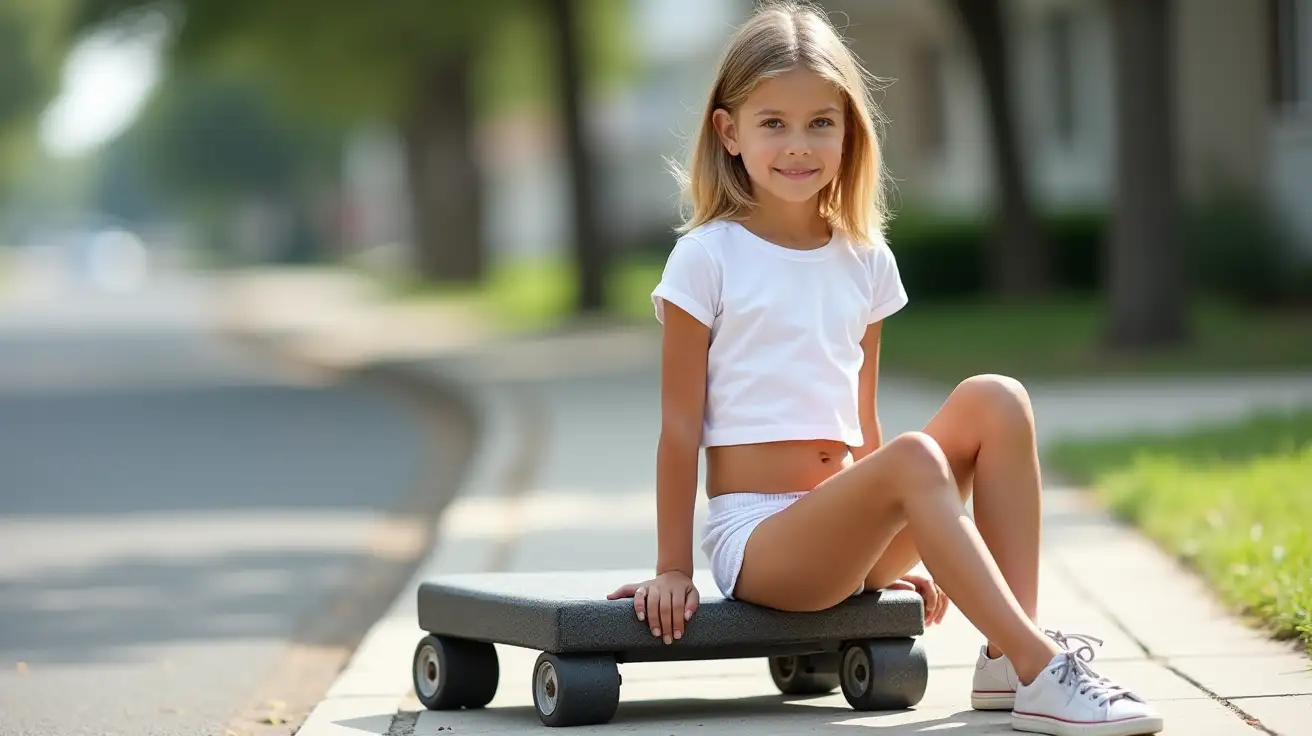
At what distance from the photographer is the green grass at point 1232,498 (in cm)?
580

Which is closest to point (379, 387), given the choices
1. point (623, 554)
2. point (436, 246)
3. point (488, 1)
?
point (488, 1)

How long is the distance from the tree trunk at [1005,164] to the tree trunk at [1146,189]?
17.0 ft

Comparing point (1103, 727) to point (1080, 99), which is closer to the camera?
point (1103, 727)

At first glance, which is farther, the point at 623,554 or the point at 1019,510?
the point at 623,554

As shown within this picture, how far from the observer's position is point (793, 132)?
4.66 m

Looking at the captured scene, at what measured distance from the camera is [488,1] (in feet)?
83.2

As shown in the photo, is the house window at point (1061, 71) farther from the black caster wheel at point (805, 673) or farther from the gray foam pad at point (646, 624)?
the gray foam pad at point (646, 624)

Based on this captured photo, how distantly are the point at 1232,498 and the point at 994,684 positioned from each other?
313cm

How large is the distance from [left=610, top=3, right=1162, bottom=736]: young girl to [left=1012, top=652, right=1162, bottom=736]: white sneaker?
3.7 inches

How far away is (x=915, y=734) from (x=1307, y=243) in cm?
1652

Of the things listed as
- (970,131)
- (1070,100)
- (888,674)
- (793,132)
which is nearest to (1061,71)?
(1070,100)

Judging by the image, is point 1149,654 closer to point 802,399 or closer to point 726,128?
point 802,399

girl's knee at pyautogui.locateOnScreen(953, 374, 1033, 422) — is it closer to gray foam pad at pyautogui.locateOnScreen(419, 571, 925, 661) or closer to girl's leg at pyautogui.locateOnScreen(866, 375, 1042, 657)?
girl's leg at pyautogui.locateOnScreen(866, 375, 1042, 657)

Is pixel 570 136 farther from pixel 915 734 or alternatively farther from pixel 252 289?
pixel 252 289
